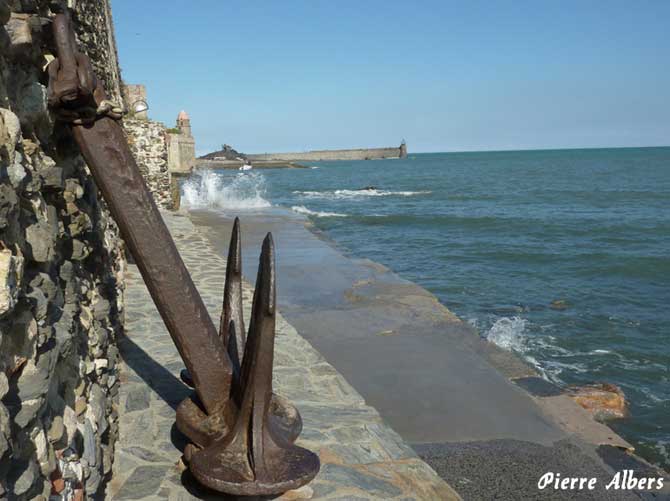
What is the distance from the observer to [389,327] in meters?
8.09

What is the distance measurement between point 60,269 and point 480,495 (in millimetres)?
3388

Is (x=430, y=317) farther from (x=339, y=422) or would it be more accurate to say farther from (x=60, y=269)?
(x=60, y=269)

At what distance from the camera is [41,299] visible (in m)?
1.79

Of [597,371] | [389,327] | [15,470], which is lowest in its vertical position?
[597,371]

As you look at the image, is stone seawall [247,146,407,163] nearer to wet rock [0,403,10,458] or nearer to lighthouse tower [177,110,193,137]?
lighthouse tower [177,110,193,137]

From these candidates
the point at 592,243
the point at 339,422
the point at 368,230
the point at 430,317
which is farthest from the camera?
the point at 368,230

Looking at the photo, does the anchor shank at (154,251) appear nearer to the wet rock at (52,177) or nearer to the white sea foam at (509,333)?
the wet rock at (52,177)

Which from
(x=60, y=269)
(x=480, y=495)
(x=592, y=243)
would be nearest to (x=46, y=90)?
(x=60, y=269)

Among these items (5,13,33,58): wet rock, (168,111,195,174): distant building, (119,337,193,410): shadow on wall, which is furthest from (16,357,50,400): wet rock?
(168,111,195,174): distant building

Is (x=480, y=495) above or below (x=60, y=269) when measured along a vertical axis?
below

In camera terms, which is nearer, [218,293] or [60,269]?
[60,269]

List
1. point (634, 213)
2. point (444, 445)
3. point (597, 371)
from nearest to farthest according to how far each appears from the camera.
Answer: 1. point (444, 445)
2. point (597, 371)
3. point (634, 213)

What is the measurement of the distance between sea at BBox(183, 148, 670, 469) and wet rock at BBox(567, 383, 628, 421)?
0.42 ft

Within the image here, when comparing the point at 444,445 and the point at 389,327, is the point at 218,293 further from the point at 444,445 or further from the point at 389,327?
the point at 444,445
